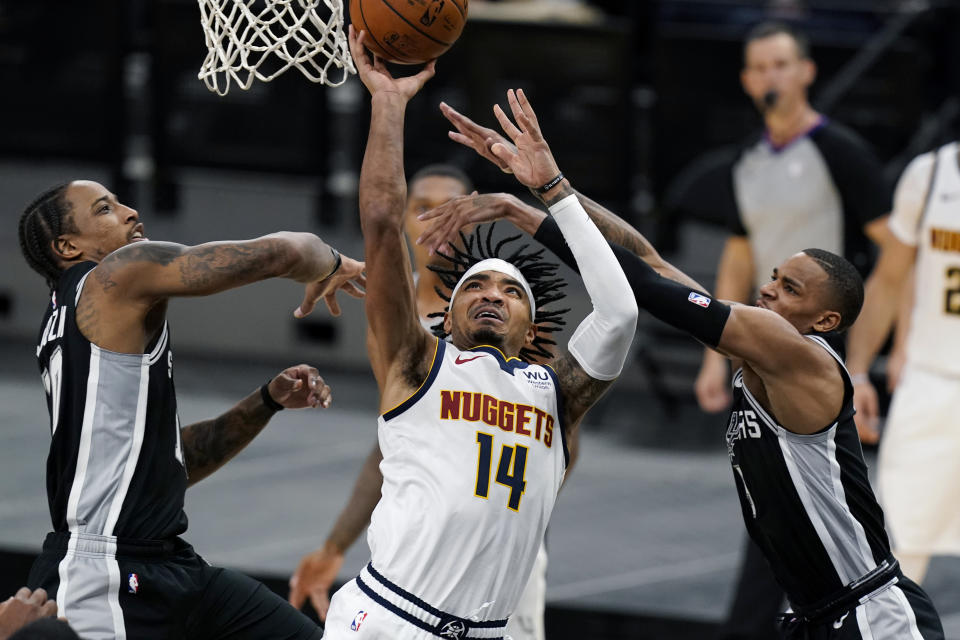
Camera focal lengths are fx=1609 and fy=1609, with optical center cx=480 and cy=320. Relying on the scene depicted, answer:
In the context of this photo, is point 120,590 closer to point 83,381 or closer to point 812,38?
point 83,381

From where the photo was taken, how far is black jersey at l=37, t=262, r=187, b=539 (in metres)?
4.67

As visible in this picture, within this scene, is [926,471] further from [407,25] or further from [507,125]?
[407,25]

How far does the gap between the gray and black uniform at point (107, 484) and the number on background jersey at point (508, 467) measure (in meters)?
0.97

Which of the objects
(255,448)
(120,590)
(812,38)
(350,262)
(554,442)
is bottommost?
(255,448)

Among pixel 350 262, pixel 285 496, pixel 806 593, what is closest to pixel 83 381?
pixel 350 262

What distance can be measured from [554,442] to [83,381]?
138cm

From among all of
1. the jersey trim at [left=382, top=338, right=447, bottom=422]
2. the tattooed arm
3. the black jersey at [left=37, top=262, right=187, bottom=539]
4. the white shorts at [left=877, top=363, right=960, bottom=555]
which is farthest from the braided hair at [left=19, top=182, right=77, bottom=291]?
the white shorts at [left=877, top=363, right=960, bottom=555]

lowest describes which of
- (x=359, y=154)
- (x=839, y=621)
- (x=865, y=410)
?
(x=839, y=621)

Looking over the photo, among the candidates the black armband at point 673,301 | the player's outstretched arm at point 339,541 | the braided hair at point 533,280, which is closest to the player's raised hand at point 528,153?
the black armband at point 673,301

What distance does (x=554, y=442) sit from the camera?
4.75m

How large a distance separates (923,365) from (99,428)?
3.69m

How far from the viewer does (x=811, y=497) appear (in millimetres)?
4906

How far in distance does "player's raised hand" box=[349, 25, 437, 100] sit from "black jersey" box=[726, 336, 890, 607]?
4.47 ft

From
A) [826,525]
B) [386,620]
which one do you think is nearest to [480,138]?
[386,620]
